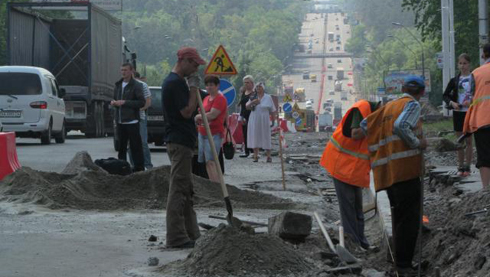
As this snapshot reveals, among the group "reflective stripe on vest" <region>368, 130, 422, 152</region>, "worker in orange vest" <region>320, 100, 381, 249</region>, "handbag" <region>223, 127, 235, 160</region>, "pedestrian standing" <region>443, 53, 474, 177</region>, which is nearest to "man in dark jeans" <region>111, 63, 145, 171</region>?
"handbag" <region>223, 127, 235, 160</region>

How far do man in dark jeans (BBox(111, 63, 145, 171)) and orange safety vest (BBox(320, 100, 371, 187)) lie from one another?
23.8 feet

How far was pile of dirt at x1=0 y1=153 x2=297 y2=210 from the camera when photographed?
1380 centimetres

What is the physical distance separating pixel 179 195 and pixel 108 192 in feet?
14.3

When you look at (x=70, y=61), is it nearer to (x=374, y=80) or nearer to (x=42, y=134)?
(x=42, y=134)

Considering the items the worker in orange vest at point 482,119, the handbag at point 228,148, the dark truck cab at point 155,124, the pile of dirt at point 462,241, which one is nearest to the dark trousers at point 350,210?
the pile of dirt at point 462,241

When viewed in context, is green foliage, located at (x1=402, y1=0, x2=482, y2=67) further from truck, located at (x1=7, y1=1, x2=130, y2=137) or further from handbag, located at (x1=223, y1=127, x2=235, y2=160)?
handbag, located at (x1=223, y1=127, x2=235, y2=160)

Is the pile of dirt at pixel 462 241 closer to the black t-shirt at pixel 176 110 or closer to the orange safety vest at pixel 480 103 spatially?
the orange safety vest at pixel 480 103

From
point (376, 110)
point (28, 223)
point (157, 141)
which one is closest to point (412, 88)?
point (376, 110)

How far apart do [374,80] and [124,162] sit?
17712cm

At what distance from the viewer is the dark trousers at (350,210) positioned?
34.2ft

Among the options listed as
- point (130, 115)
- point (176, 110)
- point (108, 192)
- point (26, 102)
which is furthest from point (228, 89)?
point (176, 110)

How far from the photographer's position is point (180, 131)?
10.3 meters

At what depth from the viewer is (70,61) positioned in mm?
39531

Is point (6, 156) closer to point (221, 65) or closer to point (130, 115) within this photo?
point (130, 115)
